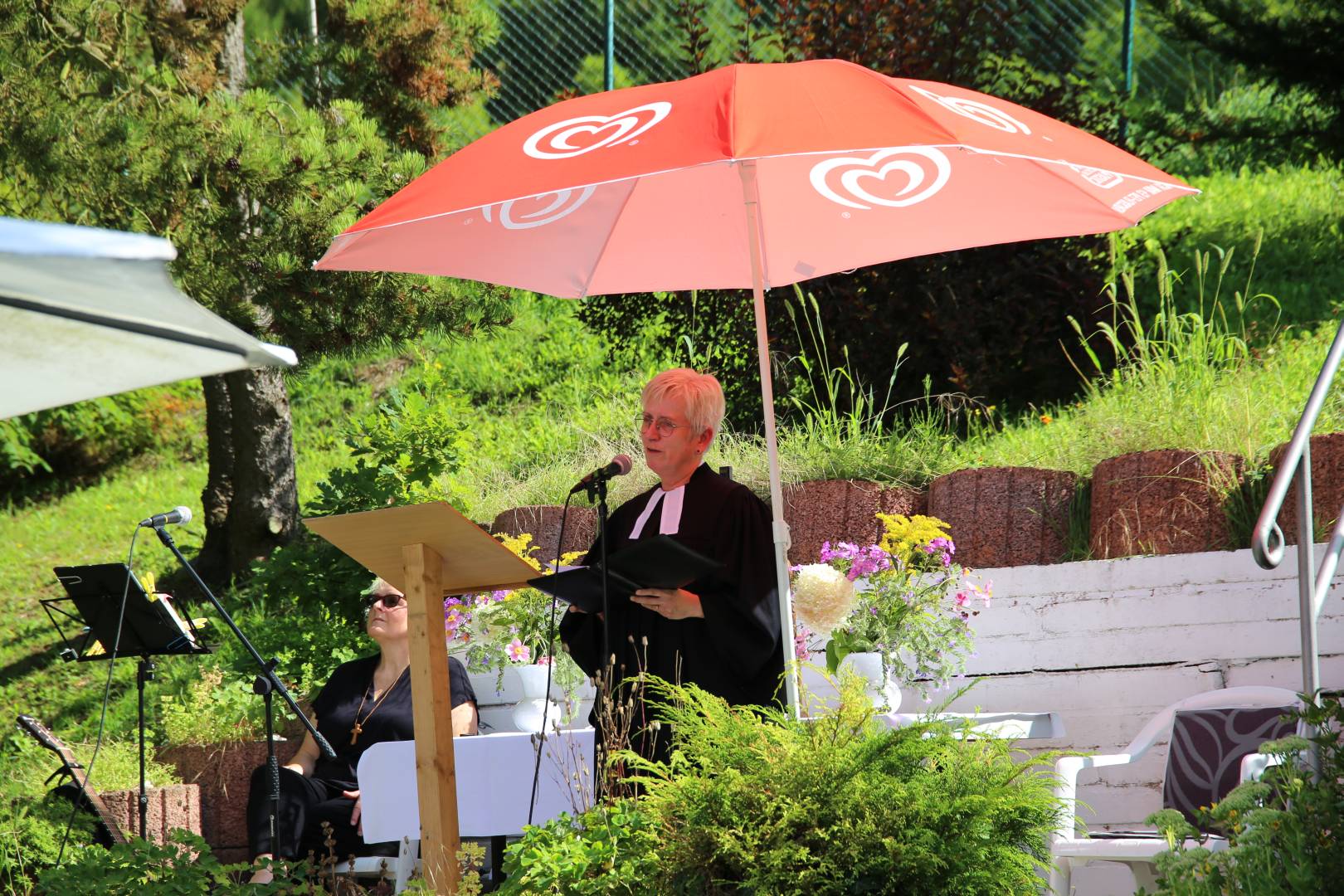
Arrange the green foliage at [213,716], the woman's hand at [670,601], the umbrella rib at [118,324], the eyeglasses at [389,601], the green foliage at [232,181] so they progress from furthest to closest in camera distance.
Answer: the green foliage at [232,181] → the green foliage at [213,716] → the eyeglasses at [389,601] → the woman's hand at [670,601] → the umbrella rib at [118,324]

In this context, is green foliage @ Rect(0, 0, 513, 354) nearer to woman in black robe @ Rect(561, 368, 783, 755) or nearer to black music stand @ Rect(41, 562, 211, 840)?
black music stand @ Rect(41, 562, 211, 840)

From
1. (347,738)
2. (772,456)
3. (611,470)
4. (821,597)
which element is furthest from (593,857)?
(347,738)

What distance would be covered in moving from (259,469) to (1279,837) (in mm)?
7313

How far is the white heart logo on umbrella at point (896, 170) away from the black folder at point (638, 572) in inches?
58.7

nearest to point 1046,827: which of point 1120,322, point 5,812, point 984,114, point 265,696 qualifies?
point 984,114

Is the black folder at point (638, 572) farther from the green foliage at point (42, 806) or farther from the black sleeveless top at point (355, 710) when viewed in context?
the green foliage at point (42, 806)

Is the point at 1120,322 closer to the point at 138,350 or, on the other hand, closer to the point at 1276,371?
the point at 1276,371

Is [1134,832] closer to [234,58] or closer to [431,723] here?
[431,723]

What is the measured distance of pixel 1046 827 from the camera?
2969 mm

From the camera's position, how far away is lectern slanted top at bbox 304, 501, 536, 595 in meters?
3.27

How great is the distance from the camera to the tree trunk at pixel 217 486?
904 cm

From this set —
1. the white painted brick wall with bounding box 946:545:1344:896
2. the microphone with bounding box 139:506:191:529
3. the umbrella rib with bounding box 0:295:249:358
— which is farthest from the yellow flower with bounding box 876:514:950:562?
the umbrella rib with bounding box 0:295:249:358

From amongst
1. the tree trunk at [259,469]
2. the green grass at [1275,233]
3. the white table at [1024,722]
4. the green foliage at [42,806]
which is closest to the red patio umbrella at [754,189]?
the white table at [1024,722]

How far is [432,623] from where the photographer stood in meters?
3.45
